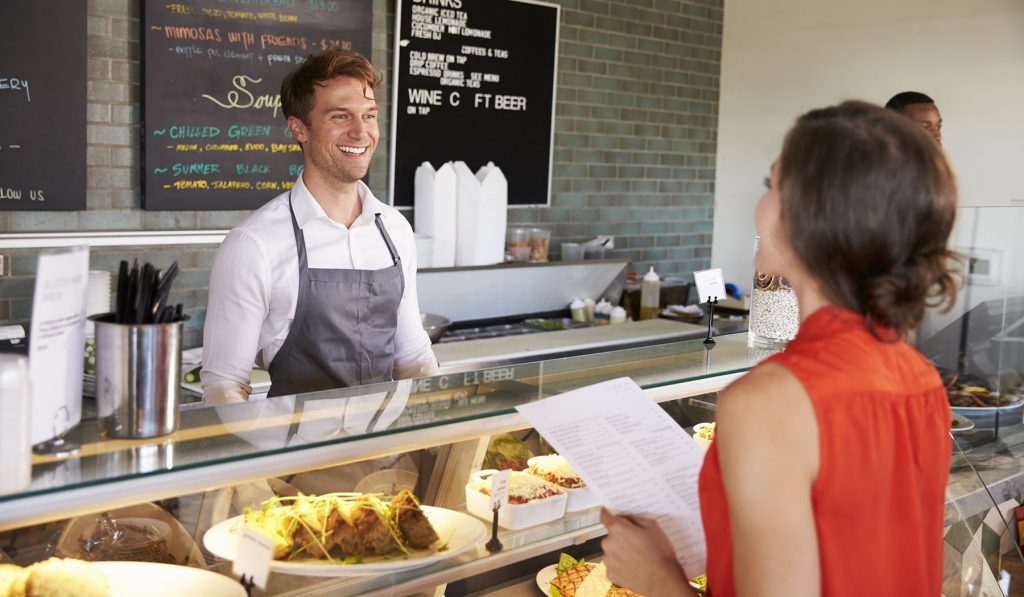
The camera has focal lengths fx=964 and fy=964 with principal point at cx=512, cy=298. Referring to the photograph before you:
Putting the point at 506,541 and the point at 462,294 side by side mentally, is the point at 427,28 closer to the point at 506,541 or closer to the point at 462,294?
the point at 462,294

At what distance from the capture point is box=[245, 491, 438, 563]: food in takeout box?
154 centimetres

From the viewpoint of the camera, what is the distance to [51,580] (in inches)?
54.4

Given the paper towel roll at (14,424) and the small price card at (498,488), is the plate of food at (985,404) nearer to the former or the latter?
the small price card at (498,488)

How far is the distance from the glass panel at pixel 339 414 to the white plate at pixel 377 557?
17cm

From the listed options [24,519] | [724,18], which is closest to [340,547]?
[24,519]

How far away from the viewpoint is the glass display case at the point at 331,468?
4.29 ft

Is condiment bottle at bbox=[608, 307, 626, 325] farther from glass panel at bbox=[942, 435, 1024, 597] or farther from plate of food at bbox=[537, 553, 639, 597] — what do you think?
plate of food at bbox=[537, 553, 639, 597]

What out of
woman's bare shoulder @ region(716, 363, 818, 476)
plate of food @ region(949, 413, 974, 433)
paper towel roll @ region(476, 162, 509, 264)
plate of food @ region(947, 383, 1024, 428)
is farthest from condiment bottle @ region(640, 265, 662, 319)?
woman's bare shoulder @ region(716, 363, 818, 476)

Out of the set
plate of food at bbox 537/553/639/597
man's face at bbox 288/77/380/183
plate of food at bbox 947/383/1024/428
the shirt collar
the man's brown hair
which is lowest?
plate of food at bbox 537/553/639/597

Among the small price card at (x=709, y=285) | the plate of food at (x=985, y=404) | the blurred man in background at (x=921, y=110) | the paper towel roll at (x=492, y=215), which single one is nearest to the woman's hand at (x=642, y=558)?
the small price card at (x=709, y=285)

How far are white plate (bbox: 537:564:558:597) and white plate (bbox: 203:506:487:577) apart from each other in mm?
313

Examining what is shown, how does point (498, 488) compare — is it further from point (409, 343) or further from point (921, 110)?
point (921, 110)

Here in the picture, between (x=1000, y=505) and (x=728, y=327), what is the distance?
268 cm

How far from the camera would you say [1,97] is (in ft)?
12.1
